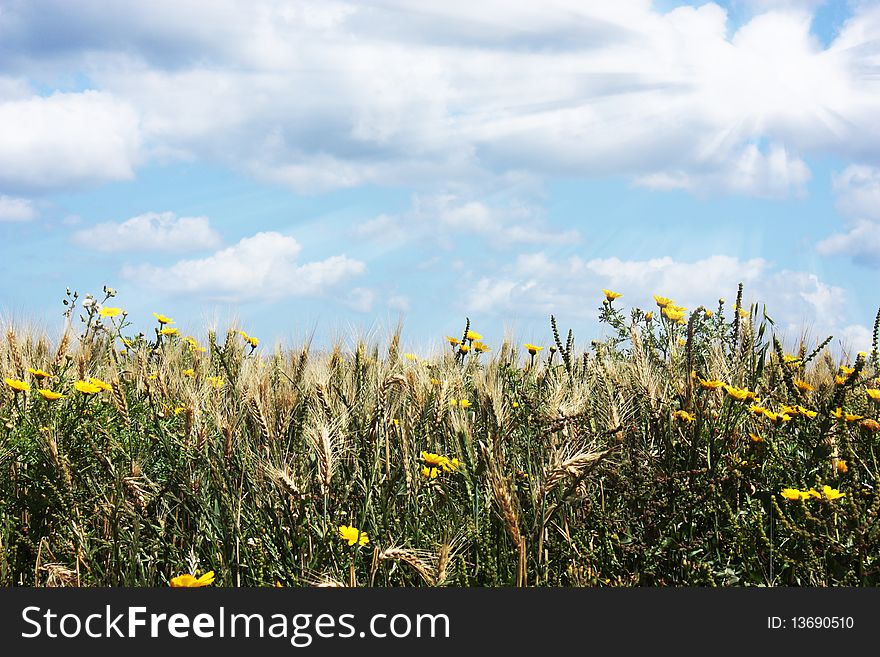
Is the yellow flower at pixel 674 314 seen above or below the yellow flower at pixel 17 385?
above

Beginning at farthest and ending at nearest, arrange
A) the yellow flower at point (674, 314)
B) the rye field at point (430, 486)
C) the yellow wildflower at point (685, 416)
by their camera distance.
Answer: the yellow flower at point (674, 314) < the yellow wildflower at point (685, 416) < the rye field at point (430, 486)

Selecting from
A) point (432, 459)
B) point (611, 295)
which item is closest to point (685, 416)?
point (432, 459)

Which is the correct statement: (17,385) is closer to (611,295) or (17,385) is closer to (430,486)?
(430,486)

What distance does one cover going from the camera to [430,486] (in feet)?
10.00

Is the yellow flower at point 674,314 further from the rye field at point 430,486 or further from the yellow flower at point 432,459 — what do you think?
the yellow flower at point 432,459

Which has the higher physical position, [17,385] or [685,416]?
[17,385]

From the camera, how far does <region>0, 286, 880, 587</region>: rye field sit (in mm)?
2691

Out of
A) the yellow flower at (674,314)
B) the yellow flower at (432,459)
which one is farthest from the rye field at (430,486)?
the yellow flower at (674,314)

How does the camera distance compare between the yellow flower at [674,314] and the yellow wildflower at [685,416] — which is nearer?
the yellow wildflower at [685,416]

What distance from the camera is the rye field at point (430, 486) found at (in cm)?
269

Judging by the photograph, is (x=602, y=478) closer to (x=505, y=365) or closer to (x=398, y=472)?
(x=398, y=472)

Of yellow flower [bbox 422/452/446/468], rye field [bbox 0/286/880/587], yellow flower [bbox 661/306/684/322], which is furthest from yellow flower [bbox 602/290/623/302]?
yellow flower [bbox 422/452/446/468]

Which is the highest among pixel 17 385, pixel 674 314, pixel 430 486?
pixel 674 314

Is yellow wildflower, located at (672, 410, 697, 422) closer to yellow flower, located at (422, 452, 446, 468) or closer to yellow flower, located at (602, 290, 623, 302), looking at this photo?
yellow flower, located at (422, 452, 446, 468)
